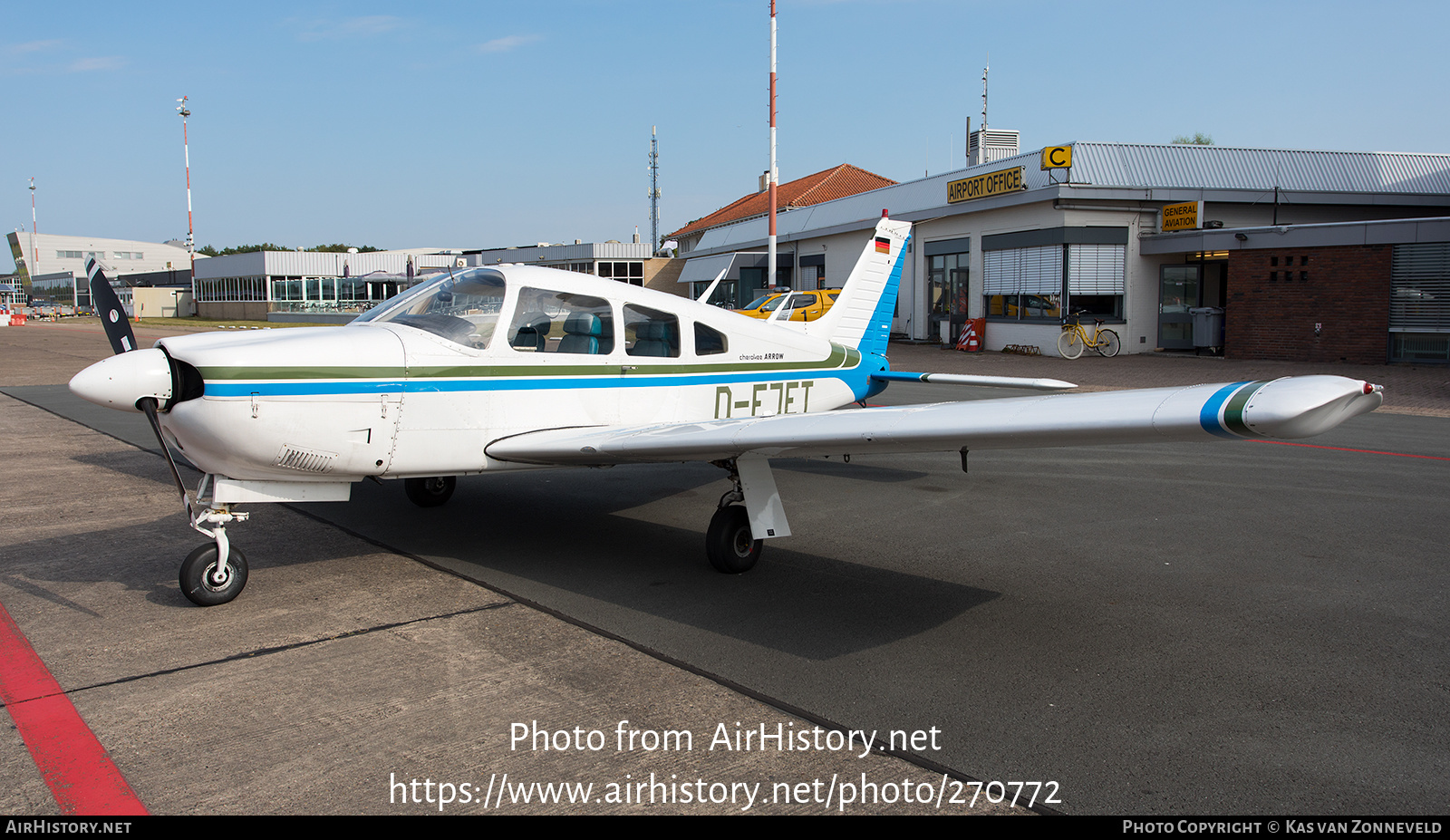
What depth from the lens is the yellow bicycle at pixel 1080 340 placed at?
23.0m

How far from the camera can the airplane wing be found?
3139mm

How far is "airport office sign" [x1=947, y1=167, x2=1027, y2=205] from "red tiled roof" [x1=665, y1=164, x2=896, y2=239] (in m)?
13.6

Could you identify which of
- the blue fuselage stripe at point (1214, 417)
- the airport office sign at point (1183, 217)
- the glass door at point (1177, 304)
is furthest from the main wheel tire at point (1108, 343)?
the blue fuselage stripe at point (1214, 417)

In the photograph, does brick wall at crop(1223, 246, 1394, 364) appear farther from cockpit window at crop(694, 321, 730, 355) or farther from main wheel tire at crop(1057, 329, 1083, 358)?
cockpit window at crop(694, 321, 730, 355)

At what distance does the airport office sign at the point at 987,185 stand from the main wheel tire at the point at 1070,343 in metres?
3.91

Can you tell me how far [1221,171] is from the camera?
2428 cm

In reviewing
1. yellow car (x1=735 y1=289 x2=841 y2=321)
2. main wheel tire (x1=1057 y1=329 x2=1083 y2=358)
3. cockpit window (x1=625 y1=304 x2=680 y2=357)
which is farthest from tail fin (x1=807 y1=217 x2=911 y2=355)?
main wheel tire (x1=1057 y1=329 x2=1083 y2=358)

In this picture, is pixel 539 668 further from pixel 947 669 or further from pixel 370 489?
pixel 370 489

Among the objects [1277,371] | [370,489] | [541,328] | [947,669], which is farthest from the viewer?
[1277,371]

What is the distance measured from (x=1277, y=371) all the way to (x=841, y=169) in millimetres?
29759

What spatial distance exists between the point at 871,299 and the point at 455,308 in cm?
444

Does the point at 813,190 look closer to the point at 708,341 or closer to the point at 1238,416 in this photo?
the point at 708,341

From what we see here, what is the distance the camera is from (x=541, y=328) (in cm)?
588
